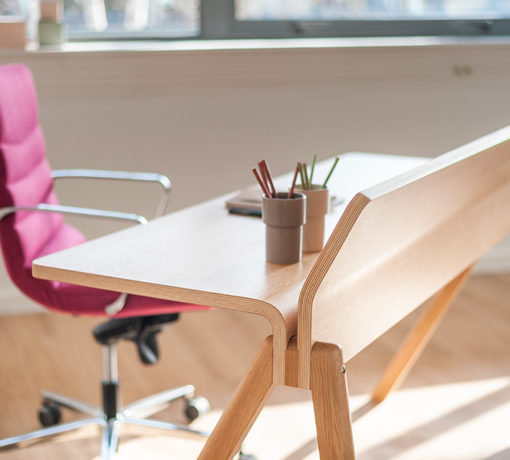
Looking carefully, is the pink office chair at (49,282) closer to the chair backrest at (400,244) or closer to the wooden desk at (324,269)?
the wooden desk at (324,269)

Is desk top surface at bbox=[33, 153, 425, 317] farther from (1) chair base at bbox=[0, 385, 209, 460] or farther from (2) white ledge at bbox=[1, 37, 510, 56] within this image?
(2) white ledge at bbox=[1, 37, 510, 56]

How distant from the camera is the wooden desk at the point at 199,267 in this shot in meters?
1.38

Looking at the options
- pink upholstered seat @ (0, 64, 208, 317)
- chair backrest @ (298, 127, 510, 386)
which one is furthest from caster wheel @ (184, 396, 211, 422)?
chair backrest @ (298, 127, 510, 386)

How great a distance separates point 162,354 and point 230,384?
0.38 m

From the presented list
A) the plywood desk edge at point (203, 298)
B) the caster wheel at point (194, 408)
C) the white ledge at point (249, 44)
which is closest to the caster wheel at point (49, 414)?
the caster wheel at point (194, 408)

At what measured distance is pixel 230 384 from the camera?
2732mm

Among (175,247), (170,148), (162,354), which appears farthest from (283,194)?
(170,148)

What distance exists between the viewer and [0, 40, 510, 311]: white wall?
3.26 m

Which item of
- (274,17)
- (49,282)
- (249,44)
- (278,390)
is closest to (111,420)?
(49,282)

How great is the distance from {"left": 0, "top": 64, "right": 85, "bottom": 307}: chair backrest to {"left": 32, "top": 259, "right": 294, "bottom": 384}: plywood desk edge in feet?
1.97

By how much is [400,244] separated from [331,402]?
0.37 metres

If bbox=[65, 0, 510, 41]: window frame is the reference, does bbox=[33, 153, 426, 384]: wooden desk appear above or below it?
below

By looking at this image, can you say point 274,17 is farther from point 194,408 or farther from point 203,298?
point 203,298

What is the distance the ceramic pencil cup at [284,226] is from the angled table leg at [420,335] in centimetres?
92
